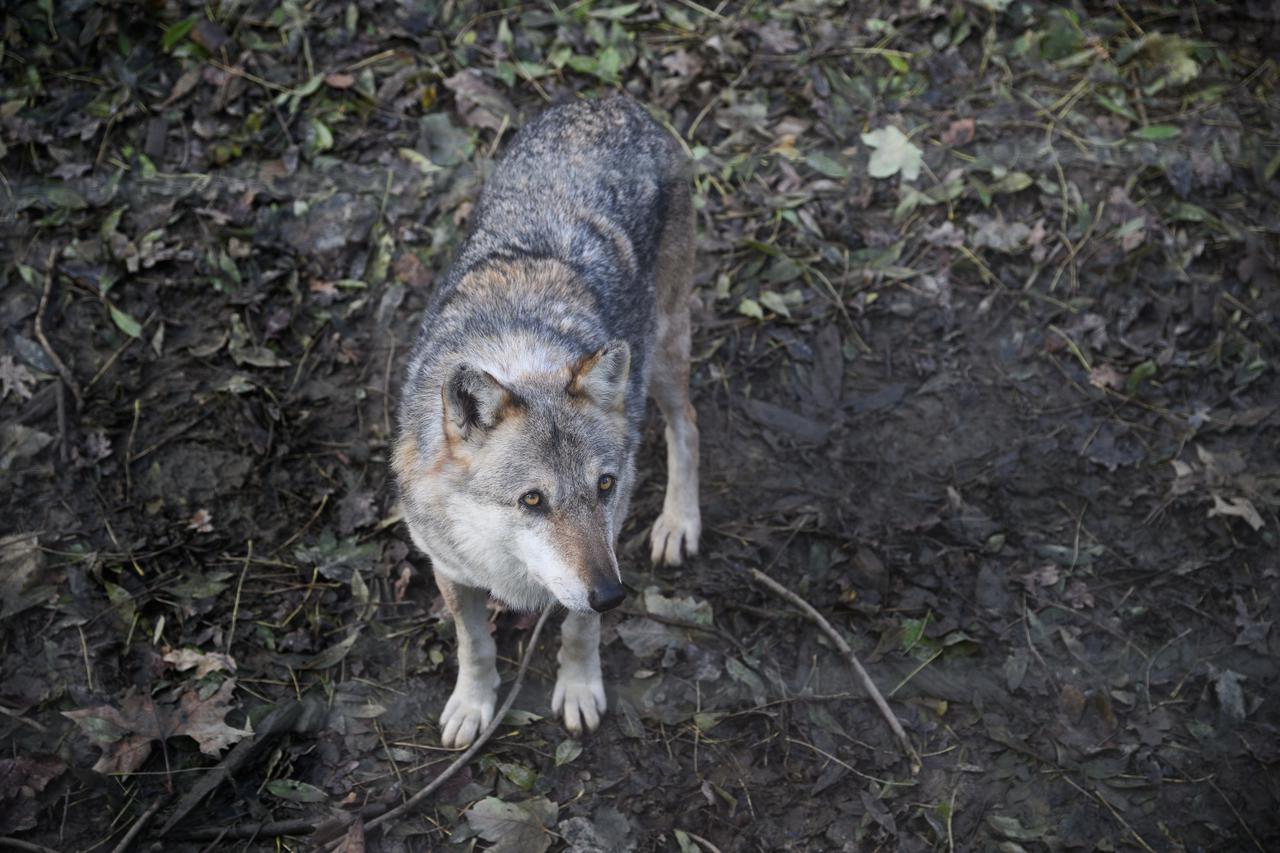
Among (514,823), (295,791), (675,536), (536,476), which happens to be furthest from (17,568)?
(675,536)

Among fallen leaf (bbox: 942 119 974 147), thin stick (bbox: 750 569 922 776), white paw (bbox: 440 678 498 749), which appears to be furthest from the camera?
fallen leaf (bbox: 942 119 974 147)

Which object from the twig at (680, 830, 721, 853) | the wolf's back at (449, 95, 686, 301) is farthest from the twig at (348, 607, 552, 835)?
the wolf's back at (449, 95, 686, 301)

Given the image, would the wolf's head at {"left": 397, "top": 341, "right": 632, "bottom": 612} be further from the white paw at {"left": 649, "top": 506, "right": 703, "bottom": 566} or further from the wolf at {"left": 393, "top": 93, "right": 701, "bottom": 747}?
the white paw at {"left": 649, "top": 506, "right": 703, "bottom": 566}

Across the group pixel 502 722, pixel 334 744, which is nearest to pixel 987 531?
pixel 502 722

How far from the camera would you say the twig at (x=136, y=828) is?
3.92 m

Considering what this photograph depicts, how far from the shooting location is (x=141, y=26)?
6.73m

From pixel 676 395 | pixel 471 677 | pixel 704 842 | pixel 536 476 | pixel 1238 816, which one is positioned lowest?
pixel 704 842

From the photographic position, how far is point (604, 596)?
11.5 feet

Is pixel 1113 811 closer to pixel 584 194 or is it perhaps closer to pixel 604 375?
pixel 604 375

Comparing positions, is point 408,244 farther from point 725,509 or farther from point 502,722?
point 502,722

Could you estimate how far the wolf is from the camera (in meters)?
3.69

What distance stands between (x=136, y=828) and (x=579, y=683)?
1.92 m

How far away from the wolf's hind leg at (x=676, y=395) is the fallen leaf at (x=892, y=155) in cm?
215

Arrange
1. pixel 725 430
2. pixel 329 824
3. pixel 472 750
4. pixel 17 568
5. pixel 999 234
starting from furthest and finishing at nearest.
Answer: pixel 999 234 → pixel 725 430 → pixel 17 568 → pixel 472 750 → pixel 329 824
